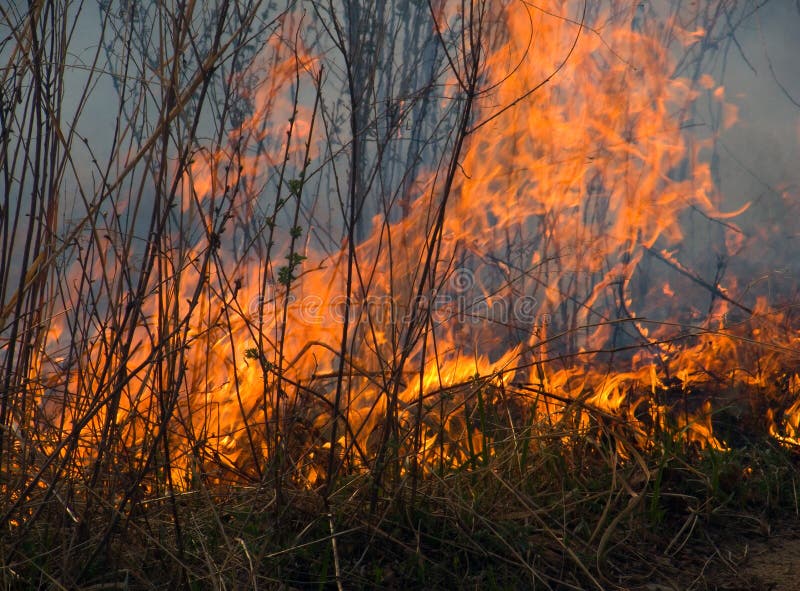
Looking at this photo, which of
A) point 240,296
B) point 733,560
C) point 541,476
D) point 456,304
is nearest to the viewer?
point 733,560

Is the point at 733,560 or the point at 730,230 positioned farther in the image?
the point at 730,230

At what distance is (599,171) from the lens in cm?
272

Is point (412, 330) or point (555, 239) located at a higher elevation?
point (555, 239)

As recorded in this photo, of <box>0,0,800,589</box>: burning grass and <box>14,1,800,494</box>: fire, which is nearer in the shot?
<box>0,0,800,589</box>: burning grass

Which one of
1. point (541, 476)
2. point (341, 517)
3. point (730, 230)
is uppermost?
point (730, 230)

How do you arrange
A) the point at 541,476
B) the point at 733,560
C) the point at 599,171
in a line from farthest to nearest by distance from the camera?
the point at 599,171 < the point at 541,476 < the point at 733,560

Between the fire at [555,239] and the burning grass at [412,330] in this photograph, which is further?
the fire at [555,239]

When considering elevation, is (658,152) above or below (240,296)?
above

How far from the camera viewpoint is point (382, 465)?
1284mm

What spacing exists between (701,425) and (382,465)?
3.82 ft

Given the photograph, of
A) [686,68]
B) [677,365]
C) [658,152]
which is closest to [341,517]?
[677,365]

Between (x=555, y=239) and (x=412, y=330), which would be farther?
(x=555, y=239)

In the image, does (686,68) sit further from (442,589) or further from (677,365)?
(442,589)

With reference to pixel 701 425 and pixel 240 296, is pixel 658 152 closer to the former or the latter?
pixel 701 425
